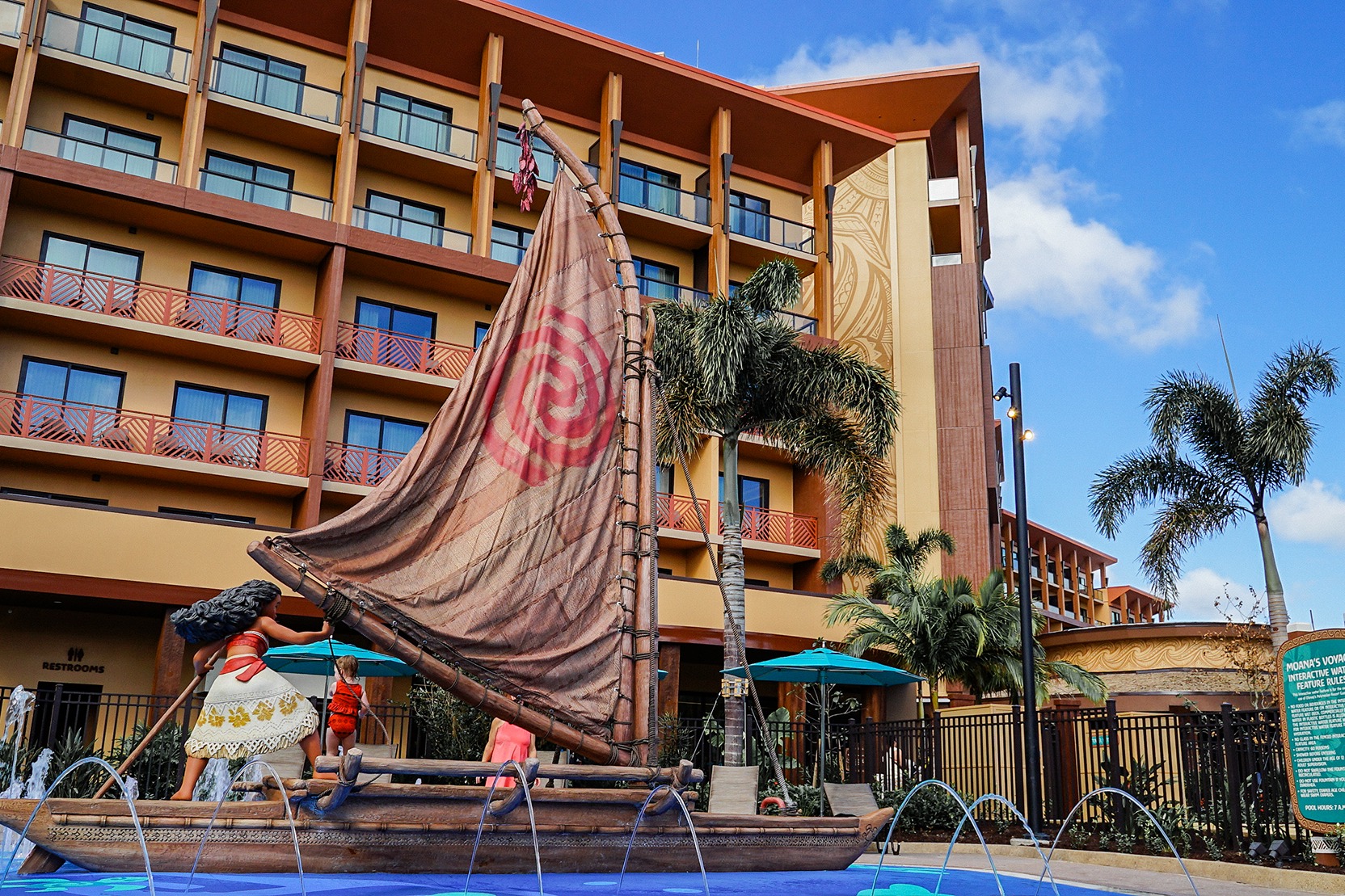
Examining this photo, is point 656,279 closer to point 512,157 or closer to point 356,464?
point 512,157

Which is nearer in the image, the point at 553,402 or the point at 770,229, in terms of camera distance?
the point at 553,402

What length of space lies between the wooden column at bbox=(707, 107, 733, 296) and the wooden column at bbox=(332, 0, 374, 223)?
31.2 feet

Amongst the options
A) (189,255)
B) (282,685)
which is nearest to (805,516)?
(189,255)

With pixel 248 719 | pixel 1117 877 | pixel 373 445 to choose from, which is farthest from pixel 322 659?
pixel 1117 877

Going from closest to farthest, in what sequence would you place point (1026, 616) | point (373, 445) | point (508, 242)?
point (1026, 616)
point (373, 445)
point (508, 242)

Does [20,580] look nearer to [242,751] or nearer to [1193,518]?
[242,751]

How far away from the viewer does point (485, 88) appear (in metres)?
27.0

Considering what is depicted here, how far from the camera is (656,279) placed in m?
30.2

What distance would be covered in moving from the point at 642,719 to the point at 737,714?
9676 millimetres

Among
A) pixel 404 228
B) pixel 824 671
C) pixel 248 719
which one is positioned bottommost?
pixel 248 719

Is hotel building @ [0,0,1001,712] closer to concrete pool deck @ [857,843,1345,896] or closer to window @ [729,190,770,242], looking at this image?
window @ [729,190,770,242]

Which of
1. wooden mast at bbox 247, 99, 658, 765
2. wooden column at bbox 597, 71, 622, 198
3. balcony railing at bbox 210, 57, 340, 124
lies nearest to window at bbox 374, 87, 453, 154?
balcony railing at bbox 210, 57, 340, 124

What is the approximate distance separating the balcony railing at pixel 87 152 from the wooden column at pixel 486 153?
261 inches

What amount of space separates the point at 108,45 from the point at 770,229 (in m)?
17.3
